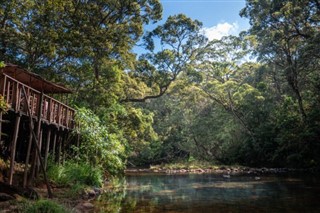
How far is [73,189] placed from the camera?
38.1 ft

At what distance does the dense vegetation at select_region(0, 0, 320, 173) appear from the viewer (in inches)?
682

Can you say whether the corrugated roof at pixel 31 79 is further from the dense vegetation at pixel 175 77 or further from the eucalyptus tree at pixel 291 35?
the eucalyptus tree at pixel 291 35

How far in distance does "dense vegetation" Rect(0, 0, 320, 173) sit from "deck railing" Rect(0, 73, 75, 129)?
46.1 inches

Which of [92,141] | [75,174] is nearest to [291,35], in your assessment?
[92,141]

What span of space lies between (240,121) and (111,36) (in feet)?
65.0

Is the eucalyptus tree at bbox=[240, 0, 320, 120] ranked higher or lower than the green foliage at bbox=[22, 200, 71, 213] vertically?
higher

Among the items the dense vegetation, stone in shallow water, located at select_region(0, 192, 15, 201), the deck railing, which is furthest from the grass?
stone in shallow water, located at select_region(0, 192, 15, 201)

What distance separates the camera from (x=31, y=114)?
11.0 metres

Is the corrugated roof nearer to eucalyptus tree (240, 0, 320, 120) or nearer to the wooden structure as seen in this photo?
the wooden structure

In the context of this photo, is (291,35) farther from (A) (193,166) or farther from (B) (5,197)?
(B) (5,197)

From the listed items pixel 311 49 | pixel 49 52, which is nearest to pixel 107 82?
pixel 49 52

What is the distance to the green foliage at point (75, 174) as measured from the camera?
12.9m

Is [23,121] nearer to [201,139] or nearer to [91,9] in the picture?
[91,9]

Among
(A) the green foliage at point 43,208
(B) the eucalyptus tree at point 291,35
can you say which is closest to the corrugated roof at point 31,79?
(A) the green foliage at point 43,208
